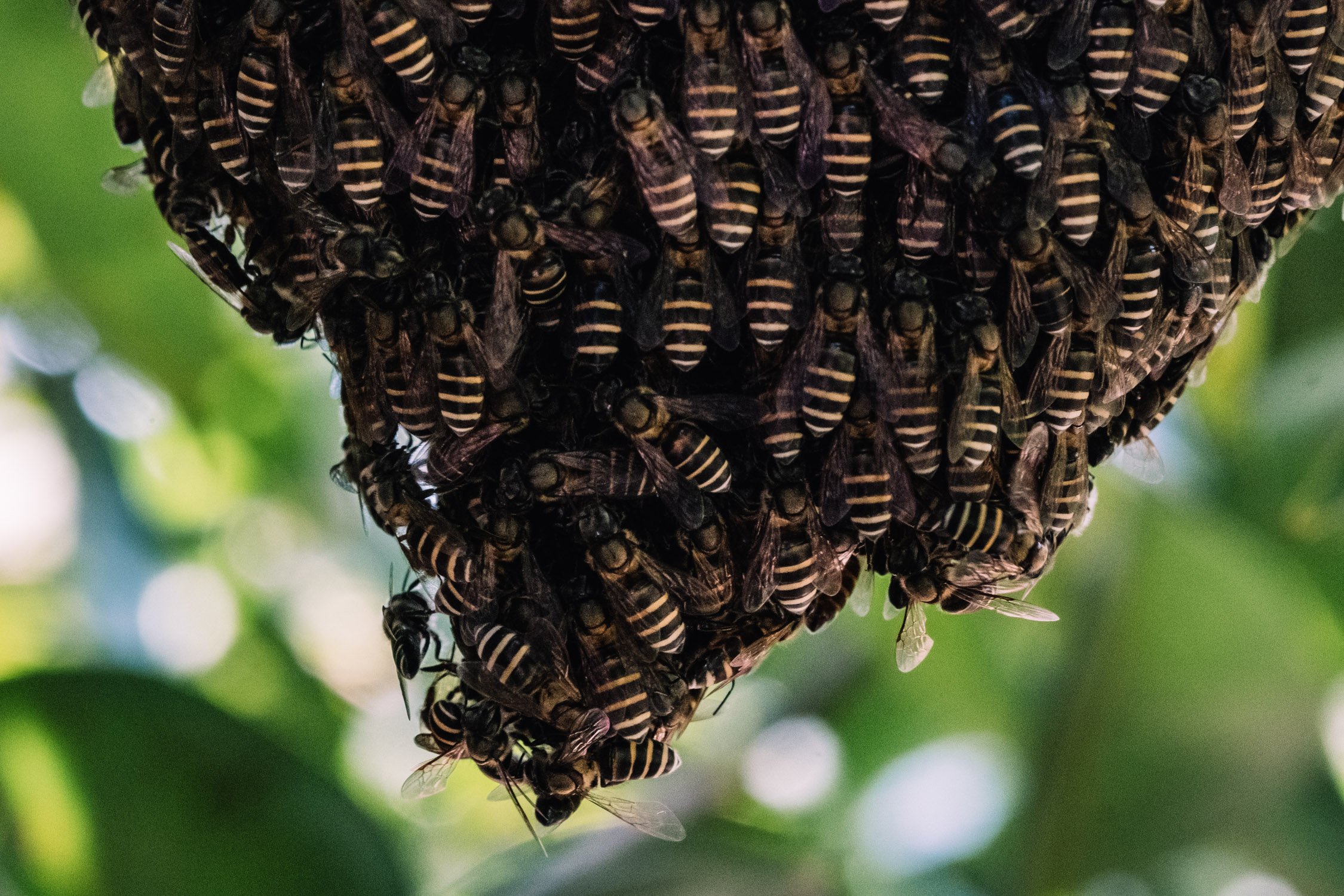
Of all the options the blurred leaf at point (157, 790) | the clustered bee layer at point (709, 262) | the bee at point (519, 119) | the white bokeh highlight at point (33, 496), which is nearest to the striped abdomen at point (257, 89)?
the clustered bee layer at point (709, 262)

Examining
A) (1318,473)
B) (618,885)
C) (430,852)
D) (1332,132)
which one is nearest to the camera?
(1332,132)

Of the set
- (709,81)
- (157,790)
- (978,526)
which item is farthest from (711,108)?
(157,790)

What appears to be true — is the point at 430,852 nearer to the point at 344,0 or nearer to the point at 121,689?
the point at 121,689

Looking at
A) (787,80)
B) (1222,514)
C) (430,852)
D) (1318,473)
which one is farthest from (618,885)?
(787,80)

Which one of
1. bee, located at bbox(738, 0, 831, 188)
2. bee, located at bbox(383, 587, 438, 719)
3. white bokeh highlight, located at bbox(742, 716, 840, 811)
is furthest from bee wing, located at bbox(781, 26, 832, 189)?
white bokeh highlight, located at bbox(742, 716, 840, 811)

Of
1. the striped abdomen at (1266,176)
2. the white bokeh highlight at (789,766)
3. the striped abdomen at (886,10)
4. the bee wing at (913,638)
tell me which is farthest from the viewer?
the white bokeh highlight at (789,766)

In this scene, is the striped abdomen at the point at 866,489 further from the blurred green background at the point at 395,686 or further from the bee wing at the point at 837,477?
the blurred green background at the point at 395,686
